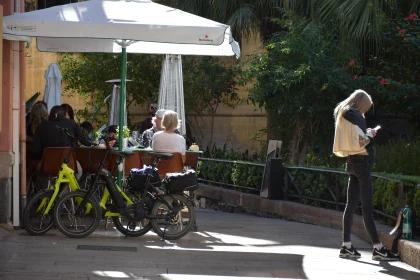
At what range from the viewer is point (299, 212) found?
14.6m

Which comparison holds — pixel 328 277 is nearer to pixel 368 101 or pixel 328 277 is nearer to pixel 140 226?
pixel 368 101

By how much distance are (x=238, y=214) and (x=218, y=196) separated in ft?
5.78

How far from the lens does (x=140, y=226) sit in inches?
447

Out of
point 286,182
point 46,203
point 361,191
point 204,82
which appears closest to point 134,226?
point 46,203

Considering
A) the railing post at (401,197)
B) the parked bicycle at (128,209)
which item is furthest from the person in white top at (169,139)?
the railing post at (401,197)

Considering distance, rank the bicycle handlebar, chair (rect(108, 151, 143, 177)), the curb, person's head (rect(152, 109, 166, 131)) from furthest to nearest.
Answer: person's head (rect(152, 109, 166, 131)), chair (rect(108, 151, 143, 177)), the bicycle handlebar, the curb

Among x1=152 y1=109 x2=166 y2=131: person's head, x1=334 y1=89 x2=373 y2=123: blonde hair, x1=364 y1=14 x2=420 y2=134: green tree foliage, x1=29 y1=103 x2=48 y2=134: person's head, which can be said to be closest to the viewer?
x1=334 y1=89 x2=373 y2=123: blonde hair

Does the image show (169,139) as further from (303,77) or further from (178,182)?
(303,77)

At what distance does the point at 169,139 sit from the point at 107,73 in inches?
540

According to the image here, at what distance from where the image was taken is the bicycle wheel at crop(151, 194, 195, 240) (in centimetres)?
→ 1105

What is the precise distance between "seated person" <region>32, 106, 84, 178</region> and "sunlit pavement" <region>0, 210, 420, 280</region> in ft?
3.85

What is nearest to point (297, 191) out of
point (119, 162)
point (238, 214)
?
point (238, 214)

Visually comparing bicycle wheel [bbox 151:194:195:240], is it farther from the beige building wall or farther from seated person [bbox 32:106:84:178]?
the beige building wall

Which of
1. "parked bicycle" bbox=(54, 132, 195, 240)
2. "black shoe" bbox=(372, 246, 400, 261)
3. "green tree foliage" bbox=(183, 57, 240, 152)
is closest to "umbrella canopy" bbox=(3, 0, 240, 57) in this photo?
"parked bicycle" bbox=(54, 132, 195, 240)
